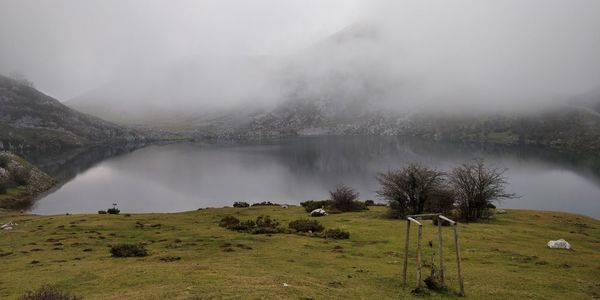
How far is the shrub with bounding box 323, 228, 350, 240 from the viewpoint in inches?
1811

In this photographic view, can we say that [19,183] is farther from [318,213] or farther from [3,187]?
[318,213]

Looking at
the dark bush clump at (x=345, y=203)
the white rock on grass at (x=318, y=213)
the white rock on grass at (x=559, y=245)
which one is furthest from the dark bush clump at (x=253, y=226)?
the white rock on grass at (x=559, y=245)

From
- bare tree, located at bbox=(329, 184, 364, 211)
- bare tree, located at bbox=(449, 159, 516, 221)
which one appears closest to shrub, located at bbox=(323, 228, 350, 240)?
bare tree, located at bbox=(449, 159, 516, 221)

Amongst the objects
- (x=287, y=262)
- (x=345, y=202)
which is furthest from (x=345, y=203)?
(x=287, y=262)

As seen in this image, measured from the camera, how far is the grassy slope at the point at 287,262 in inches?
939

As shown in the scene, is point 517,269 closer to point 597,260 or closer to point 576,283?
point 576,283

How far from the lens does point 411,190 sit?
61031 millimetres

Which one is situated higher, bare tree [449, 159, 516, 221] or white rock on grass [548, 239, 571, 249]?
bare tree [449, 159, 516, 221]

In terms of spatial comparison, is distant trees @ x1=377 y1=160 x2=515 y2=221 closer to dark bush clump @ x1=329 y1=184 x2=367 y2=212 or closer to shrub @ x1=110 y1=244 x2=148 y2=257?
dark bush clump @ x1=329 y1=184 x2=367 y2=212

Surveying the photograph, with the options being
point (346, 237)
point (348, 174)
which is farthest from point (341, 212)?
point (348, 174)

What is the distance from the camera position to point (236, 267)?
3014 centimetres

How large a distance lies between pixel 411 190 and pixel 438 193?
4115 millimetres

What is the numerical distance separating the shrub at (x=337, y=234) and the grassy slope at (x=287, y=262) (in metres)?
1.39

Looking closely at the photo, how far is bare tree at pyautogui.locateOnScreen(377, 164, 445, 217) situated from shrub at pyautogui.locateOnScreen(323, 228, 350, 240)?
17.3 meters
